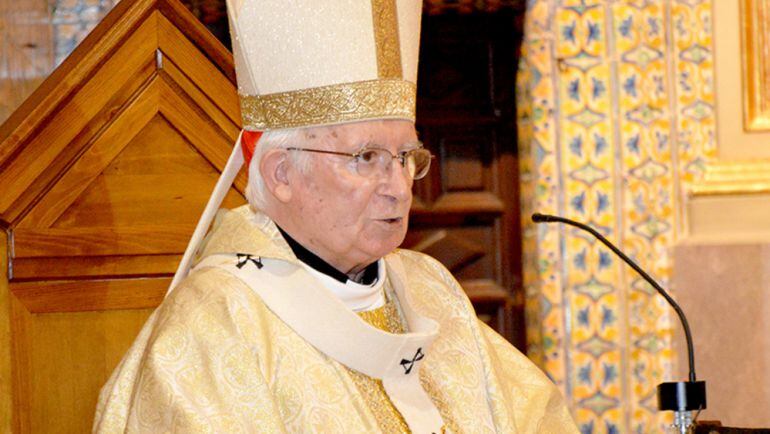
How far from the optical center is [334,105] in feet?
9.39

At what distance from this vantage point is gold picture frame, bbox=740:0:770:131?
534 centimetres

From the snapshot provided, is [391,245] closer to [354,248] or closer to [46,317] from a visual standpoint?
[354,248]

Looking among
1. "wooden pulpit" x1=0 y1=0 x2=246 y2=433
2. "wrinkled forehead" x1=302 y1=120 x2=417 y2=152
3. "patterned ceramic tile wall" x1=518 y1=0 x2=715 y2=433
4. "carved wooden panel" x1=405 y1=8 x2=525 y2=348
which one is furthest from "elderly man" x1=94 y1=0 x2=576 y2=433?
"carved wooden panel" x1=405 y1=8 x2=525 y2=348

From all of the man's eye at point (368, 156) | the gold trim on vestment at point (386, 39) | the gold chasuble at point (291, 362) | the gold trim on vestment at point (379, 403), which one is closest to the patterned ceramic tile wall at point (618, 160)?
the gold chasuble at point (291, 362)

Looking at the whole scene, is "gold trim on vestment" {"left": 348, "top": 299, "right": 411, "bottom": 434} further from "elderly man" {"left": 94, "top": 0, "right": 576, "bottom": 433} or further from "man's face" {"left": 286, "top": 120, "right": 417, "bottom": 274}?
"man's face" {"left": 286, "top": 120, "right": 417, "bottom": 274}

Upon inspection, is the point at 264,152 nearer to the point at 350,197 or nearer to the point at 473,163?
the point at 350,197

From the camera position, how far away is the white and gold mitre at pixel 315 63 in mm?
2883

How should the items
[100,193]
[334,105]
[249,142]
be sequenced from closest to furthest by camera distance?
[334,105] → [249,142] → [100,193]

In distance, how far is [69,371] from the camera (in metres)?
3.17

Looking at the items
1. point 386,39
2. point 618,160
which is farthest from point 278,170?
point 618,160

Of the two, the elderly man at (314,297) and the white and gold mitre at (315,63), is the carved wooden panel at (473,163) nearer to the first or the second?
the elderly man at (314,297)

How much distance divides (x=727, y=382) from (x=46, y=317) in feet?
10.2

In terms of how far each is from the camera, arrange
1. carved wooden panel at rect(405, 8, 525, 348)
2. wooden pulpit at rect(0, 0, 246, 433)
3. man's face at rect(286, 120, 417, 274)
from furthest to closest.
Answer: carved wooden panel at rect(405, 8, 525, 348), wooden pulpit at rect(0, 0, 246, 433), man's face at rect(286, 120, 417, 274)

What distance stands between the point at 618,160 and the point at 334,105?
8.85 feet
